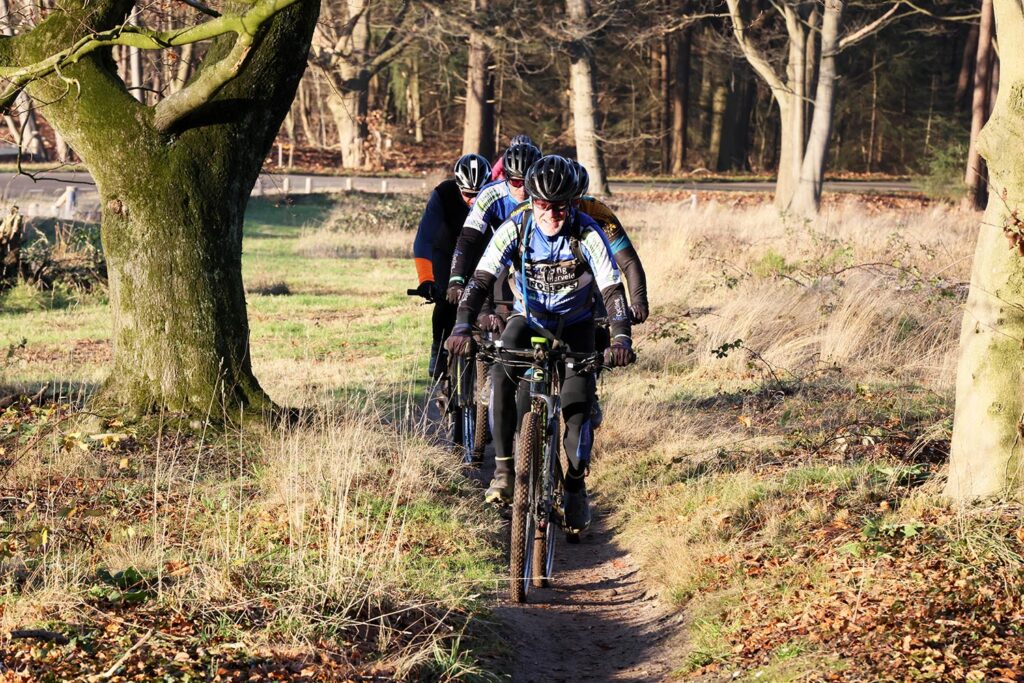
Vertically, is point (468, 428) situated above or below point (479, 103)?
below

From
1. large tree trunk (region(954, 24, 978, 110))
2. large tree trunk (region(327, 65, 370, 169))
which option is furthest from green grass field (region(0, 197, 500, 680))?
large tree trunk (region(954, 24, 978, 110))

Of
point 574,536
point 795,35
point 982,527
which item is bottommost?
point 574,536

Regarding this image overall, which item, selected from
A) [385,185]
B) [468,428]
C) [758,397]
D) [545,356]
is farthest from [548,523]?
[385,185]

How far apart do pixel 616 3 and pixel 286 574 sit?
28.3 m

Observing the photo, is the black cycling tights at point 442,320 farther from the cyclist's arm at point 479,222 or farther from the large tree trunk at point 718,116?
the large tree trunk at point 718,116

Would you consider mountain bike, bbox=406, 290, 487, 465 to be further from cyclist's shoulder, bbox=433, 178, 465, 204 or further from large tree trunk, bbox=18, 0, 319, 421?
large tree trunk, bbox=18, 0, 319, 421

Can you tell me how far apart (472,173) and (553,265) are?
7.46 ft

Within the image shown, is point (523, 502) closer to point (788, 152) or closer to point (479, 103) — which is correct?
point (788, 152)

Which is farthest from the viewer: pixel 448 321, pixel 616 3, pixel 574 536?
pixel 616 3

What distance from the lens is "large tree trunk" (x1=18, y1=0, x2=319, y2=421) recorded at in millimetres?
8633

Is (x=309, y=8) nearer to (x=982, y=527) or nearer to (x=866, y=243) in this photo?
(x=982, y=527)

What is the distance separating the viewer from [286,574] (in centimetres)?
586

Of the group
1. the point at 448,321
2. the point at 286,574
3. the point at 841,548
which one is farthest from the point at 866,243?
the point at 286,574

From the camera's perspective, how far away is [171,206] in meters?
8.66
